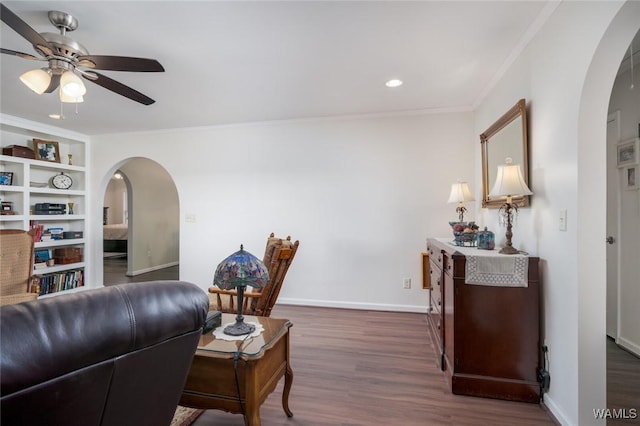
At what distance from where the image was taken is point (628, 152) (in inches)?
100

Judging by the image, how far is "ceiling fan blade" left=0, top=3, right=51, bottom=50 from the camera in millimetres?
1441

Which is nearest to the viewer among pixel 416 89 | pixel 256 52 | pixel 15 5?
pixel 15 5

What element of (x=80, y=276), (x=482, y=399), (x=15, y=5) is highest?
(x=15, y=5)

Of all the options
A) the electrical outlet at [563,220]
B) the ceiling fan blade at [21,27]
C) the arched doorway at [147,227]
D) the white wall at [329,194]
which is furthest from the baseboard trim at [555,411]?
the arched doorway at [147,227]

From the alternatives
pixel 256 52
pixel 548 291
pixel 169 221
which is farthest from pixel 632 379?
pixel 169 221

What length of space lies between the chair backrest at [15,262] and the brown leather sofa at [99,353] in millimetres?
2862

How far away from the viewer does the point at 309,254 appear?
398 centimetres

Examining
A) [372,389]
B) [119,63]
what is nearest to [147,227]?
[119,63]

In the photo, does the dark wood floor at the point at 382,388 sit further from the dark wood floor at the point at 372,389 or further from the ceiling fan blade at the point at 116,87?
the ceiling fan blade at the point at 116,87

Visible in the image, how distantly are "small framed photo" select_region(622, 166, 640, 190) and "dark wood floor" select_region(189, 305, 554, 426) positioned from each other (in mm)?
2042

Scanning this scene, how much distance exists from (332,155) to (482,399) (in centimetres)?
296

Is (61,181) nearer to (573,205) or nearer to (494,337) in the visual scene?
(494,337)

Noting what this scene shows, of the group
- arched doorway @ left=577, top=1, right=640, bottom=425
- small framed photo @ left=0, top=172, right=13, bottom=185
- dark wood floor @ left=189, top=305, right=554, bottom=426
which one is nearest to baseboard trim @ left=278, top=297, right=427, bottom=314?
dark wood floor @ left=189, top=305, right=554, bottom=426

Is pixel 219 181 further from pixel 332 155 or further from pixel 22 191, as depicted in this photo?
pixel 22 191
